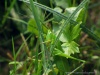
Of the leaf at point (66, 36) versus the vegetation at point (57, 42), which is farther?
the leaf at point (66, 36)

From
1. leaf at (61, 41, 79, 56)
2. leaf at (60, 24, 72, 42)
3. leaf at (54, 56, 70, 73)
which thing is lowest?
leaf at (54, 56, 70, 73)

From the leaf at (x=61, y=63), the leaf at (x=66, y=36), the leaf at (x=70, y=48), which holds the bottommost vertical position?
the leaf at (x=61, y=63)

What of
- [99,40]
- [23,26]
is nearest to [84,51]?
[99,40]

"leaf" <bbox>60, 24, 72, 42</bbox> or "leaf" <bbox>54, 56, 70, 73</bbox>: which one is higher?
"leaf" <bbox>60, 24, 72, 42</bbox>

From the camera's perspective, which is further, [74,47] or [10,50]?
[10,50]

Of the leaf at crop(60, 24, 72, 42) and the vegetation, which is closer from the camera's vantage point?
the vegetation

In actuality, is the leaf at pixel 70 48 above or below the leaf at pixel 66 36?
below

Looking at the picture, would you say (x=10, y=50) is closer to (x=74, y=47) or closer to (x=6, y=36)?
(x=6, y=36)

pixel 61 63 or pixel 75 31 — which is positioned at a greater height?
pixel 75 31
